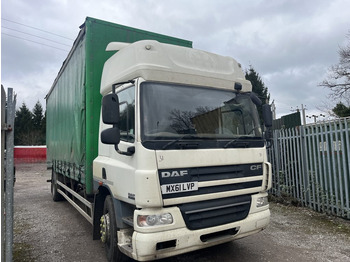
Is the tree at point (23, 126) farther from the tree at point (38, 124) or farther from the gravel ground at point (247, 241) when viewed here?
the gravel ground at point (247, 241)

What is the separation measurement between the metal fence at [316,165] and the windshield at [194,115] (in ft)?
9.10

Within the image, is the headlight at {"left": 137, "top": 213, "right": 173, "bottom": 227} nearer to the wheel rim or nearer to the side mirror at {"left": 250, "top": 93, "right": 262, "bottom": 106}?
the wheel rim

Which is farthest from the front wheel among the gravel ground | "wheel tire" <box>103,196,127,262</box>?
the gravel ground

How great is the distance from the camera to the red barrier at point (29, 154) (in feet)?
85.6

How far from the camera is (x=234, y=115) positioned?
3.89 m

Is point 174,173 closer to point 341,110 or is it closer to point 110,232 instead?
point 110,232

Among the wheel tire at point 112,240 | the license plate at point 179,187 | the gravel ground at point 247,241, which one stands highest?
the license plate at point 179,187

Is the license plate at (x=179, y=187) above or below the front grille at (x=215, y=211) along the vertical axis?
above

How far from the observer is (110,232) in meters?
3.76

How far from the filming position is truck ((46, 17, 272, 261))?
305 centimetres

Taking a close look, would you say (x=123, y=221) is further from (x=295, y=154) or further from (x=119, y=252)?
(x=295, y=154)

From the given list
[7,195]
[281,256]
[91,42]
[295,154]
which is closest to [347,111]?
[295,154]

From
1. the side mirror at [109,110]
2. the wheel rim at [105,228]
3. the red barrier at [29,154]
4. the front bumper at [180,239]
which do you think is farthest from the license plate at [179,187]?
the red barrier at [29,154]

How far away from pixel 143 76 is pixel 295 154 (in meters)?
5.20
